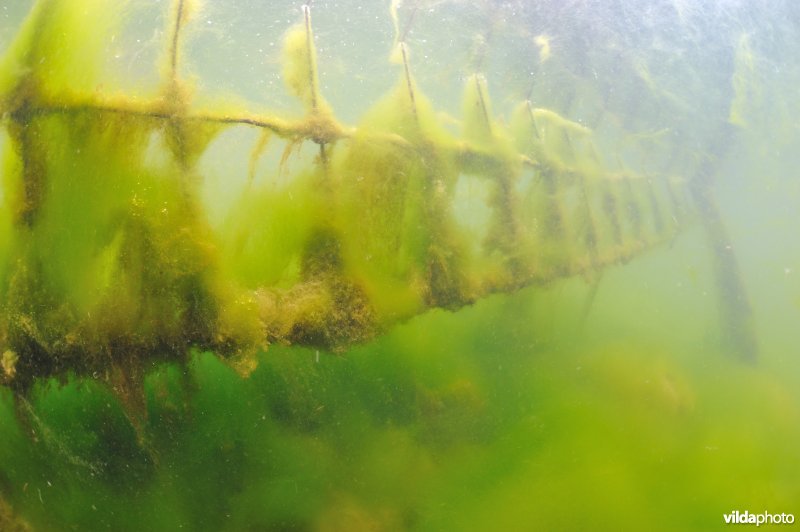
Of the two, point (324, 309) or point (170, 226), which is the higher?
point (170, 226)

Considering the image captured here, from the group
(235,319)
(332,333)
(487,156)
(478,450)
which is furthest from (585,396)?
(235,319)

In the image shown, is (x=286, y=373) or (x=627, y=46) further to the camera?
(x=627, y=46)

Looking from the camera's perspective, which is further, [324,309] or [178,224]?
[324,309]

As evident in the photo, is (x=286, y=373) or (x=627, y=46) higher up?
(x=627, y=46)

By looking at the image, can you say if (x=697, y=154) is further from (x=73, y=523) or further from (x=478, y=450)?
(x=73, y=523)

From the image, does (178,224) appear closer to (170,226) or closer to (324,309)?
(170,226)

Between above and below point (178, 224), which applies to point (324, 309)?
below

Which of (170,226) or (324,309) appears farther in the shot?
(324,309)

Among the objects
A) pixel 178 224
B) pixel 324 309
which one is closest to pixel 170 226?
pixel 178 224
